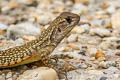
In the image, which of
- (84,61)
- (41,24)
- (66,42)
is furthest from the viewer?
(41,24)

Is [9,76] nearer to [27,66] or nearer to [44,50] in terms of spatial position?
[27,66]

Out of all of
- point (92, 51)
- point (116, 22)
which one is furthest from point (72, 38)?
point (116, 22)

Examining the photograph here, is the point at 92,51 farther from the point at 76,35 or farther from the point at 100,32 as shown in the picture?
the point at 100,32

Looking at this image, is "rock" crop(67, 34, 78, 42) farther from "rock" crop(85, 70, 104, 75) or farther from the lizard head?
"rock" crop(85, 70, 104, 75)

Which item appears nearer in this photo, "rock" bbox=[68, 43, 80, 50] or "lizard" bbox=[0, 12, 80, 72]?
"lizard" bbox=[0, 12, 80, 72]

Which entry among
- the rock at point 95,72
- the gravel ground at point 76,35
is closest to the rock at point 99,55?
the gravel ground at point 76,35

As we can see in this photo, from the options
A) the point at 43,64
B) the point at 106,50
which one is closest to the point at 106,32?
the point at 106,50

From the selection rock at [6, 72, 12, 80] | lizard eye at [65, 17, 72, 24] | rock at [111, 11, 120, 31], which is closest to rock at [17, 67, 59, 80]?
rock at [6, 72, 12, 80]

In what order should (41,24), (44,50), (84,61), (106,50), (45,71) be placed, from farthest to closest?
(41,24)
(106,50)
(84,61)
(44,50)
(45,71)
